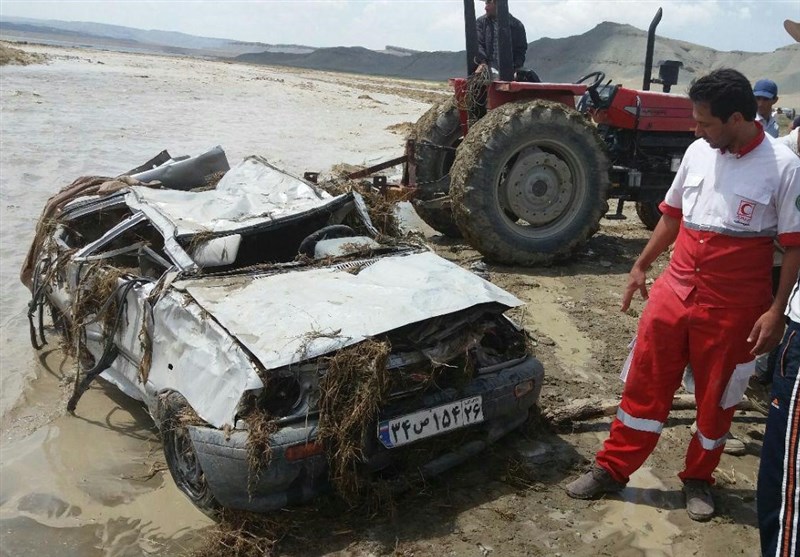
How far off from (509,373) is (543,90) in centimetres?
443

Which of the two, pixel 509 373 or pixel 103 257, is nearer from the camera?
pixel 509 373

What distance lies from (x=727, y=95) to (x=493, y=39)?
4.89 meters

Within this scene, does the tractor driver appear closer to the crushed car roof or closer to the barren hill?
the crushed car roof

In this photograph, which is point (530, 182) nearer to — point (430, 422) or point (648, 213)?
point (648, 213)

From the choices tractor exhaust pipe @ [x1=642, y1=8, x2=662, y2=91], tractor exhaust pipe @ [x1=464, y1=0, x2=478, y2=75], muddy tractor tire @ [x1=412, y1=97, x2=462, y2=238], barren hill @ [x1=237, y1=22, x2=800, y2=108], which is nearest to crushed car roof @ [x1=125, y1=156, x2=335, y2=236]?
muddy tractor tire @ [x1=412, y1=97, x2=462, y2=238]

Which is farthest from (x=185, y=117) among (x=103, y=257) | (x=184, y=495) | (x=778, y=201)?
(x=778, y=201)

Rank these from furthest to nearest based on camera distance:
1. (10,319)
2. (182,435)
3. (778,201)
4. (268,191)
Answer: (10,319) → (268,191) → (182,435) → (778,201)

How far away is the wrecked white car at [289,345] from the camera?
3201mm

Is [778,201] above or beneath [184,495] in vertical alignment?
above

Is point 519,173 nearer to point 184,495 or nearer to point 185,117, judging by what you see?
point 184,495

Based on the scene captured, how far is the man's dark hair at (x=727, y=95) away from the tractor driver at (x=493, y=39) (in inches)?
180

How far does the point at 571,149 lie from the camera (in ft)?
23.3

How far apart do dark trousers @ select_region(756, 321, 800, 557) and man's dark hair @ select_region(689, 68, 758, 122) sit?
0.94 meters

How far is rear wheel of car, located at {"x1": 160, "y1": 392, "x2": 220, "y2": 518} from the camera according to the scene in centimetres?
345
